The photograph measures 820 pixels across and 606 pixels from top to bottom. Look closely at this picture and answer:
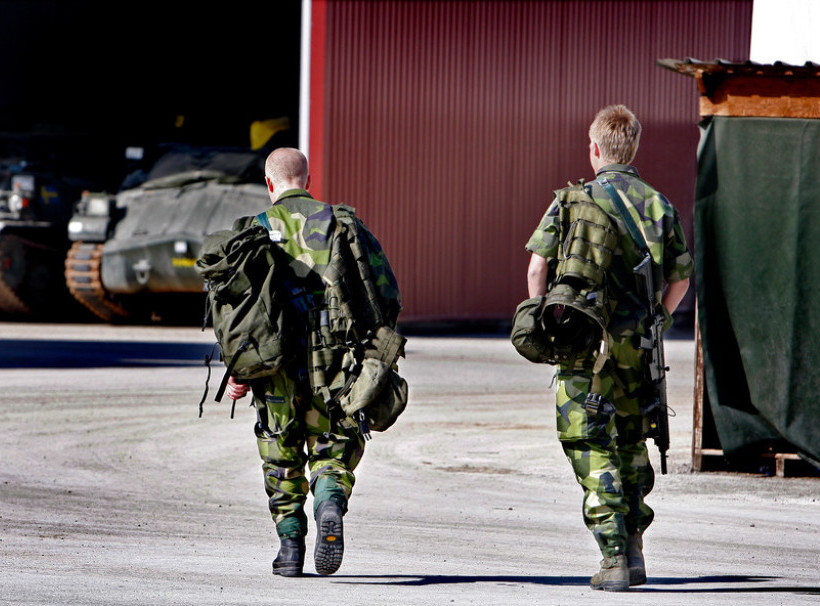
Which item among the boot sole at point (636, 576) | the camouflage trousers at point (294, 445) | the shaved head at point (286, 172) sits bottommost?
the boot sole at point (636, 576)

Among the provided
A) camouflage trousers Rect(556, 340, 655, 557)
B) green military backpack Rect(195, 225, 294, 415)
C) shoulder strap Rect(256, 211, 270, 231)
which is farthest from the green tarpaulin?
green military backpack Rect(195, 225, 294, 415)

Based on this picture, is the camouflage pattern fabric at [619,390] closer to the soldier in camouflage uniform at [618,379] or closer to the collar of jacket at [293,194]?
the soldier in camouflage uniform at [618,379]

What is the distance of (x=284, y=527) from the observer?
Answer: 555 centimetres

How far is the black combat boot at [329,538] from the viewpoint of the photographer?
5379mm

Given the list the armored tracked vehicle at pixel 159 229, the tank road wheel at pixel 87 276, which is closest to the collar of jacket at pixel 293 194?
the armored tracked vehicle at pixel 159 229

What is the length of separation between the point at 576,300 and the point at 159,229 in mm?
14110

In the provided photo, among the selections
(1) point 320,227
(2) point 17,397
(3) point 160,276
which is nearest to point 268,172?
(1) point 320,227

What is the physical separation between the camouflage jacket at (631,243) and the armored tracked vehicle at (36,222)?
1531cm

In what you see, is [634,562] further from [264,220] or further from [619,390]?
[264,220]

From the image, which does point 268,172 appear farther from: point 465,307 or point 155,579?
point 465,307

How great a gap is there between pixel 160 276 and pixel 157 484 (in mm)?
10777

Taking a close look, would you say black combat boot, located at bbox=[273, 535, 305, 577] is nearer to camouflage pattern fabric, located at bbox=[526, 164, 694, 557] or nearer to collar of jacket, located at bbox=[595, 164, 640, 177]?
camouflage pattern fabric, located at bbox=[526, 164, 694, 557]

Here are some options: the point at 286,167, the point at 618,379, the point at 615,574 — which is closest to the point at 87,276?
the point at 286,167

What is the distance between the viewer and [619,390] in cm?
549
